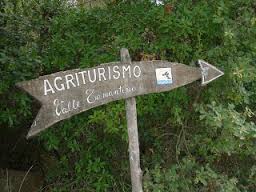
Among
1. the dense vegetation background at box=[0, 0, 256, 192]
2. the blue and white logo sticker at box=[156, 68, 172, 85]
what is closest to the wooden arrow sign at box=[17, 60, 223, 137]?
the blue and white logo sticker at box=[156, 68, 172, 85]

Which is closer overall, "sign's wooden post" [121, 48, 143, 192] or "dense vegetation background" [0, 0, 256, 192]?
"sign's wooden post" [121, 48, 143, 192]

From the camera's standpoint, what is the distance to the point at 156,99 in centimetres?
409

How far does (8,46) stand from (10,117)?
25.6 inches

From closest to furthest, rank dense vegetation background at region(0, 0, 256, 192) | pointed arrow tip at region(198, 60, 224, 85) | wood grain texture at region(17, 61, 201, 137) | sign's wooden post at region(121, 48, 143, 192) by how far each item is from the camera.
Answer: wood grain texture at region(17, 61, 201, 137) → sign's wooden post at region(121, 48, 143, 192) → pointed arrow tip at region(198, 60, 224, 85) → dense vegetation background at region(0, 0, 256, 192)

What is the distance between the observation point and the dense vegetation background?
3877 millimetres

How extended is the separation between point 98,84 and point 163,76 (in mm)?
512

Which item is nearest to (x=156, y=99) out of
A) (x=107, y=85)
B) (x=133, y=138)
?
(x=133, y=138)

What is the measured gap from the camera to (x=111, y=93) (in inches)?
120

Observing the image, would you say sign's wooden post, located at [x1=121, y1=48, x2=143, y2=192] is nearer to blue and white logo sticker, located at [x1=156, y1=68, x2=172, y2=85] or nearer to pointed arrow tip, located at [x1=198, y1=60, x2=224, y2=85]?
blue and white logo sticker, located at [x1=156, y1=68, x2=172, y2=85]

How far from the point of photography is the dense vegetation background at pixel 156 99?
3.88 metres

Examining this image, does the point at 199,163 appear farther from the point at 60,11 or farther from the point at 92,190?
the point at 60,11

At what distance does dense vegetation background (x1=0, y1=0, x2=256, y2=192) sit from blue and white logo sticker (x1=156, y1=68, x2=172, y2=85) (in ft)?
1.82

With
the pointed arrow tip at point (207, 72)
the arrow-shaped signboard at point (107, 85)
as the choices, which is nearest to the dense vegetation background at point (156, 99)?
the pointed arrow tip at point (207, 72)

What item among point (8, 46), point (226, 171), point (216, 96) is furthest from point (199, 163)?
point (8, 46)
